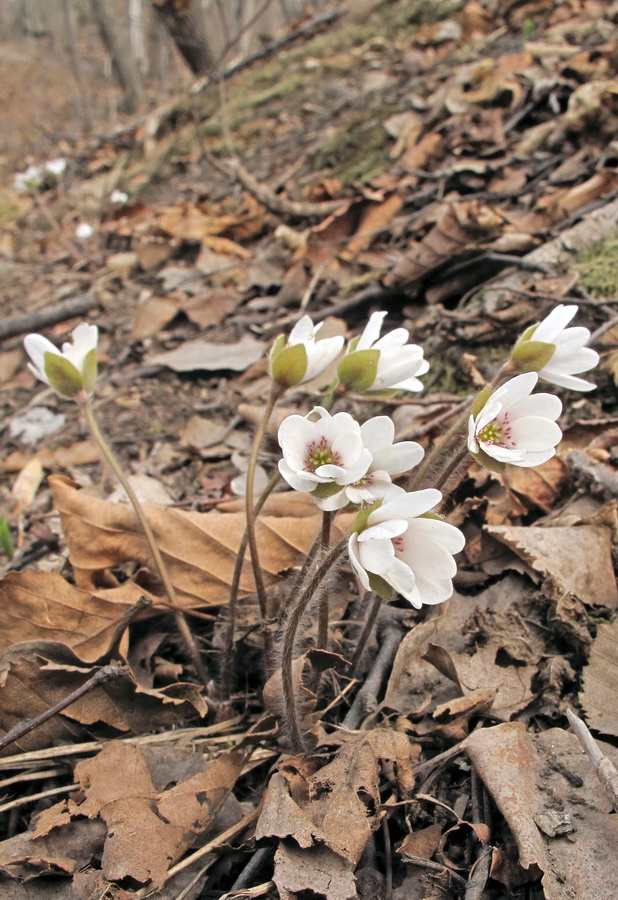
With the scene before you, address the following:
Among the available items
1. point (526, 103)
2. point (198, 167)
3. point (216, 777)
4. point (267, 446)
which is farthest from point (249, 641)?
point (198, 167)

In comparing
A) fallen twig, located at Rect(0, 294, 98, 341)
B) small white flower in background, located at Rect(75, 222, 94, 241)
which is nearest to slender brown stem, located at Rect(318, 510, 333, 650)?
fallen twig, located at Rect(0, 294, 98, 341)

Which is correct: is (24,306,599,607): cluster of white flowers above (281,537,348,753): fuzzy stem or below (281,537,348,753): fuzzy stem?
above

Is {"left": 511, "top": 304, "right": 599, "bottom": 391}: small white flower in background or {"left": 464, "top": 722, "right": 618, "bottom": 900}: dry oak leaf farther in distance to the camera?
{"left": 511, "top": 304, "right": 599, "bottom": 391}: small white flower in background

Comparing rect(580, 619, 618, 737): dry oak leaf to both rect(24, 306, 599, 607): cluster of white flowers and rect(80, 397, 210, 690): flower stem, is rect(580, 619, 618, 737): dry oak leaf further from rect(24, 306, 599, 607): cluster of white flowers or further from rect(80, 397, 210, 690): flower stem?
rect(80, 397, 210, 690): flower stem

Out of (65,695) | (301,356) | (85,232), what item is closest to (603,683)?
(301,356)

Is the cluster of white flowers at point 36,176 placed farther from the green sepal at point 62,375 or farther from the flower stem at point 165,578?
the flower stem at point 165,578

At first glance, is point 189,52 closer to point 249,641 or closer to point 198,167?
point 198,167

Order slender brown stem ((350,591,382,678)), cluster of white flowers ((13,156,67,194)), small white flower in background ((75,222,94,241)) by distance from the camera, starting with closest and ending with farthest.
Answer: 1. slender brown stem ((350,591,382,678))
2. small white flower in background ((75,222,94,241))
3. cluster of white flowers ((13,156,67,194))

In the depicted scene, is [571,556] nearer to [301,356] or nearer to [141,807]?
[301,356]

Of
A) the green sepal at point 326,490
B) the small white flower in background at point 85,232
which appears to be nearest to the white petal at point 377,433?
A: the green sepal at point 326,490
